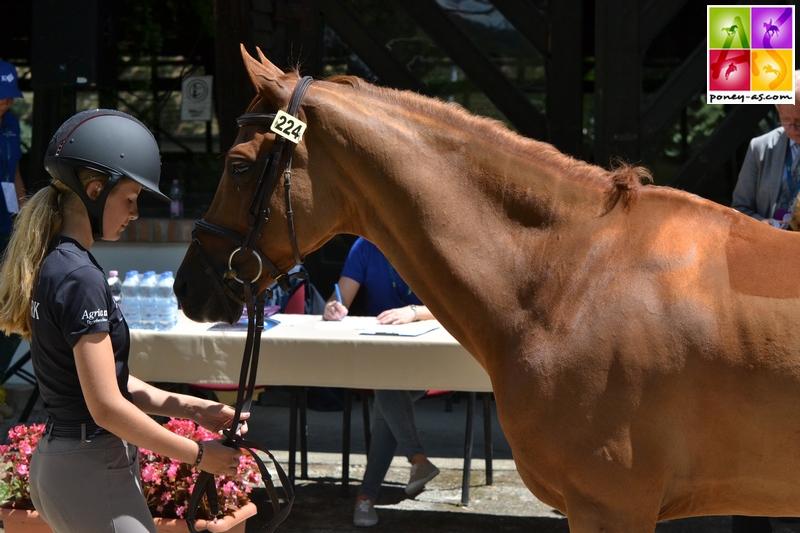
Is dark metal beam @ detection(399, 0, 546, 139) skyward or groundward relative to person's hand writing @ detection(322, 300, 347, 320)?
skyward

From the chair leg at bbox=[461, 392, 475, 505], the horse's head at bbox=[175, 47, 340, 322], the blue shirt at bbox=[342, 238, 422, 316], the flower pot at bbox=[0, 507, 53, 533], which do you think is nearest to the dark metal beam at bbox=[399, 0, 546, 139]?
the blue shirt at bbox=[342, 238, 422, 316]

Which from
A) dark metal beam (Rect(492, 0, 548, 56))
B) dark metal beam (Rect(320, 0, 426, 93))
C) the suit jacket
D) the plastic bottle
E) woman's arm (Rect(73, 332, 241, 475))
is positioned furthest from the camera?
the plastic bottle

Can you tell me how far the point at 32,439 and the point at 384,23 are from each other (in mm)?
4250

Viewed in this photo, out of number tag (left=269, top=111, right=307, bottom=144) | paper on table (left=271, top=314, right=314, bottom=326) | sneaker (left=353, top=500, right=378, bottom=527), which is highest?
number tag (left=269, top=111, right=307, bottom=144)

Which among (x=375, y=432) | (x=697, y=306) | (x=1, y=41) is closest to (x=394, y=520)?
(x=375, y=432)

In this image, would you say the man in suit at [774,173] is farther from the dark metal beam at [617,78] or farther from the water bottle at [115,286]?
the water bottle at [115,286]

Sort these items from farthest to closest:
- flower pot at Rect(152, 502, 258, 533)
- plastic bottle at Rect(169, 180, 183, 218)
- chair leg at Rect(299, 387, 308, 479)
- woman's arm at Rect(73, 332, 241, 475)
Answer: plastic bottle at Rect(169, 180, 183, 218), chair leg at Rect(299, 387, 308, 479), flower pot at Rect(152, 502, 258, 533), woman's arm at Rect(73, 332, 241, 475)

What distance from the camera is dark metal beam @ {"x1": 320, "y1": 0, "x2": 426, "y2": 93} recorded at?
624cm

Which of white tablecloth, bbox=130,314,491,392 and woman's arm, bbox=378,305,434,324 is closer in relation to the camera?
white tablecloth, bbox=130,314,491,392

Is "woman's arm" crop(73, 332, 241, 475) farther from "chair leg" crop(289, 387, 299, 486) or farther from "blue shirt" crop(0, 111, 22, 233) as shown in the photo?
"blue shirt" crop(0, 111, 22, 233)

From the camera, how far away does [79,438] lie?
2141 mm

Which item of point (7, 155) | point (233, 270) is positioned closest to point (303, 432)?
point (233, 270)

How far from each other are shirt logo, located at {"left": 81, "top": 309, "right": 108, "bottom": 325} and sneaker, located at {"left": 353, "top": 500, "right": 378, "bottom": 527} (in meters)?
2.66

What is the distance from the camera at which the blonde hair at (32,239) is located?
7.09 ft
